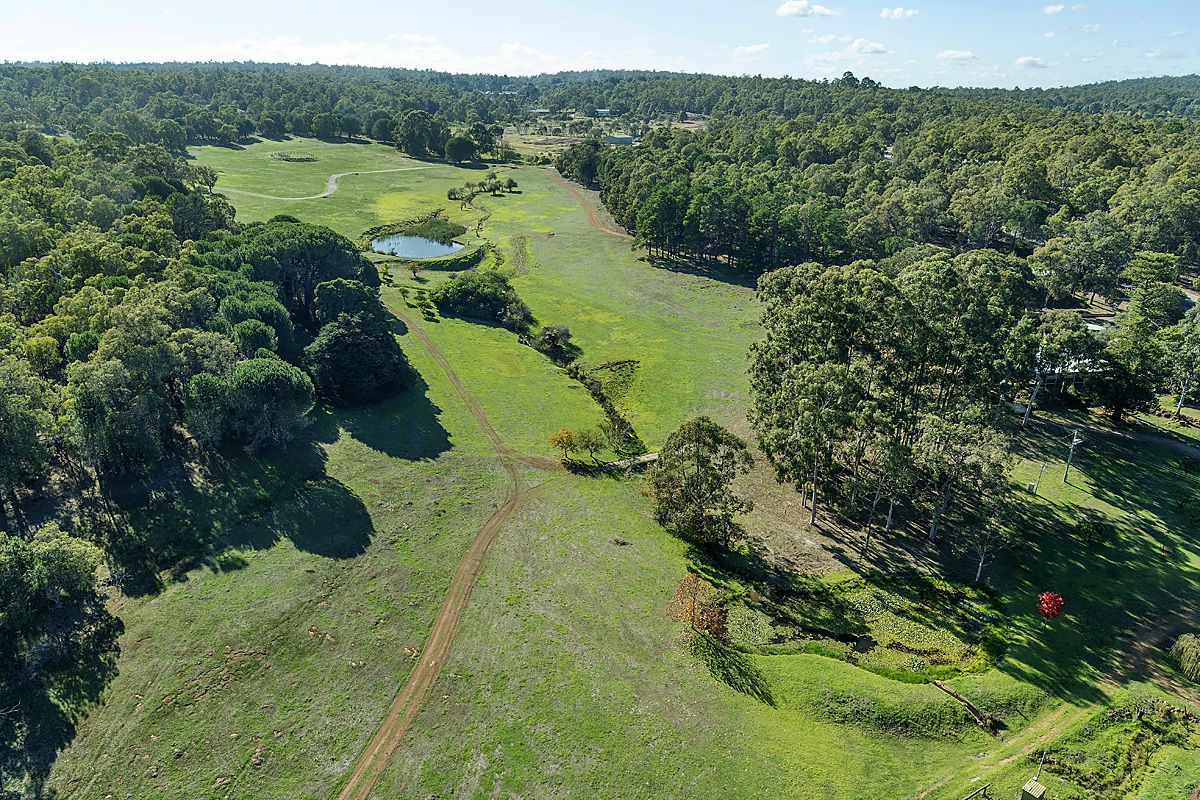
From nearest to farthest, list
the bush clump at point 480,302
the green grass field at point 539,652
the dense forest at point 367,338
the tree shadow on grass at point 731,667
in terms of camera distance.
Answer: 1. the green grass field at point 539,652
2. the tree shadow on grass at point 731,667
3. the dense forest at point 367,338
4. the bush clump at point 480,302

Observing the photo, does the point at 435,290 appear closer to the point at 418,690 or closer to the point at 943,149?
the point at 418,690

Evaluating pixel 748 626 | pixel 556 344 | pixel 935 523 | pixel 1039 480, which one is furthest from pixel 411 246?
pixel 1039 480

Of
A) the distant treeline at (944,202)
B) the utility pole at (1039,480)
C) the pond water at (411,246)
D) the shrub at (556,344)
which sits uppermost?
the distant treeline at (944,202)

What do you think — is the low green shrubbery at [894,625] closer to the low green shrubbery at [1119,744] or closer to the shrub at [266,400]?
the low green shrubbery at [1119,744]

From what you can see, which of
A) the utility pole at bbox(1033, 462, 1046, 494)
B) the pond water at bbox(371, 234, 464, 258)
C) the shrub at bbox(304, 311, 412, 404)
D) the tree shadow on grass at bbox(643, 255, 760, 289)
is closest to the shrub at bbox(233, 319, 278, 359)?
the shrub at bbox(304, 311, 412, 404)

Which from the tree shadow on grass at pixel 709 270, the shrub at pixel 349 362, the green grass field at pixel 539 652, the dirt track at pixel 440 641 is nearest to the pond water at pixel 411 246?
the tree shadow on grass at pixel 709 270

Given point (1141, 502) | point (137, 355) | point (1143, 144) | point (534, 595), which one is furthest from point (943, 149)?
point (137, 355)

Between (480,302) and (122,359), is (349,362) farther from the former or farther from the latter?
(480,302)
